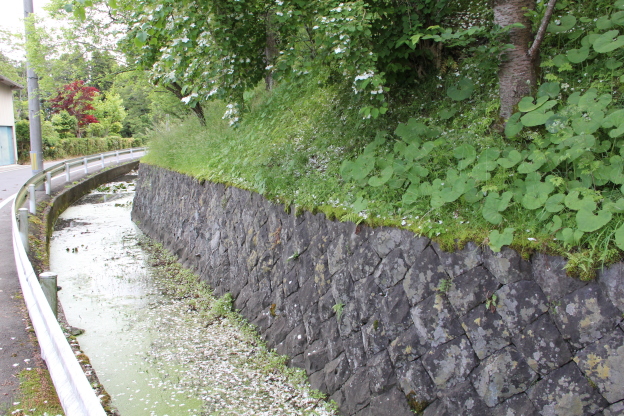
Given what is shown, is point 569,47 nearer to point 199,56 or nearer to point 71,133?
point 199,56

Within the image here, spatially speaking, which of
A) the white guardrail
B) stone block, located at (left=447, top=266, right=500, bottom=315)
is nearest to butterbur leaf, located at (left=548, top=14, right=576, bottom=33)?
stone block, located at (left=447, top=266, right=500, bottom=315)

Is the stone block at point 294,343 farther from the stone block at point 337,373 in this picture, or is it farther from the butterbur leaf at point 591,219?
the butterbur leaf at point 591,219

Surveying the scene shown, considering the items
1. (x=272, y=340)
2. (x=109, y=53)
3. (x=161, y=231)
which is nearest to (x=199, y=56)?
(x=272, y=340)

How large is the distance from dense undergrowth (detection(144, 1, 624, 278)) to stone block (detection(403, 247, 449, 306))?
0.20m

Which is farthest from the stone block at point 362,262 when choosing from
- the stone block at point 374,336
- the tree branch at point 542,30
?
the tree branch at point 542,30

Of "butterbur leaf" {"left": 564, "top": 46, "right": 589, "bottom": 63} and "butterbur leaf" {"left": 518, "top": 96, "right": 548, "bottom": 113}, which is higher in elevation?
"butterbur leaf" {"left": 564, "top": 46, "right": 589, "bottom": 63}

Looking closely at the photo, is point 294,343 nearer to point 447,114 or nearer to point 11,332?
point 11,332

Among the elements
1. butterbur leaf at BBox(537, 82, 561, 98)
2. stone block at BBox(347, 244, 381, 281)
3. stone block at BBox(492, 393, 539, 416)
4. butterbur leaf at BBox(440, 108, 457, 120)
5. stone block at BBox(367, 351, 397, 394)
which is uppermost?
butterbur leaf at BBox(537, 82, 561, 98)

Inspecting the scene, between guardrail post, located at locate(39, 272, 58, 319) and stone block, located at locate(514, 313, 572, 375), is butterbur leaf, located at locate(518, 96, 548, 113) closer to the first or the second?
stone block, located at locate(514, 313, 572, 375)

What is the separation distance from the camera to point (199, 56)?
6137 mm

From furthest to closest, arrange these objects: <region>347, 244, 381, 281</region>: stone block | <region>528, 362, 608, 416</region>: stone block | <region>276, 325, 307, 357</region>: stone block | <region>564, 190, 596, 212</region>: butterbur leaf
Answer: <region>276, 325, 307, 357</region>: stone block < <region>347, 244, 381, 281</region>: stone block < <region>564, 190, 596, 212</region>: butterbur leaf < <region>528, 362, 608, 416</region>: stone block

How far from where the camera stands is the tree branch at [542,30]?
4.00m

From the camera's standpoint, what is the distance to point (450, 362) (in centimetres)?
348

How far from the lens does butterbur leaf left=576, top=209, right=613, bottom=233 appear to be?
2.84 m
